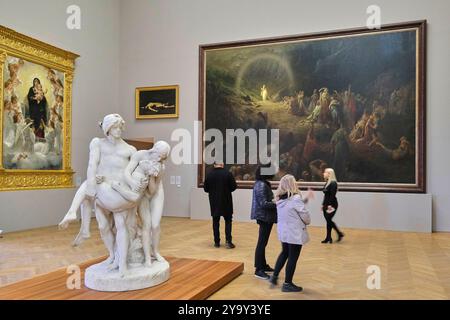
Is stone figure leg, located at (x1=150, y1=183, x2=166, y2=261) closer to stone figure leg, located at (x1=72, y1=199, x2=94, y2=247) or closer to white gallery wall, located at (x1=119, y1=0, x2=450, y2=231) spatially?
stone figure leg, located at (x1=72, y1=199, x2=94, y2=247)

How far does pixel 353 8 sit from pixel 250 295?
9339mm

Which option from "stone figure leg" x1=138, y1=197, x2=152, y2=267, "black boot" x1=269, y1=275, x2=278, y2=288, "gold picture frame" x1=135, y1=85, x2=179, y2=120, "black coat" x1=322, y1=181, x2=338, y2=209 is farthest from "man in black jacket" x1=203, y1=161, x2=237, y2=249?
"gold picture frame" x1=135, y1=85, x2=179, y2=120

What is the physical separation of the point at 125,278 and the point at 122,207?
2.64 ft

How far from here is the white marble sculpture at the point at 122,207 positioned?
4.65m

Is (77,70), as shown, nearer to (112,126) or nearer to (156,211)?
(112,126)

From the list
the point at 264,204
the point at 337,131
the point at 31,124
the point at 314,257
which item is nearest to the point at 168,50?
the point at 31,124

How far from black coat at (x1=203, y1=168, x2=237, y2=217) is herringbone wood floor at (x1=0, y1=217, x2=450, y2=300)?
72 centimetres

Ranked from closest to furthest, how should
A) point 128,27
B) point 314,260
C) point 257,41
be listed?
point 314,260
point 257,41
point 128,27

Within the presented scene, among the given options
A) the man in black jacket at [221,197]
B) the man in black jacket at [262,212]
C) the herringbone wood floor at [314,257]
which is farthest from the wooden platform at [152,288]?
the man in black jacket at [221,197]

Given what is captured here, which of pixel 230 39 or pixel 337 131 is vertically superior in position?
pixel 230 39

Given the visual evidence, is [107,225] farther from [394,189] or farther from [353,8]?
[353,8]

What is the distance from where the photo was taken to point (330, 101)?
37.2 ft

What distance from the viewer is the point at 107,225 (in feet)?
16.1

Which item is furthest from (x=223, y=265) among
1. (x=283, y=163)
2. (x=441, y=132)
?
(x=441, y=132)
